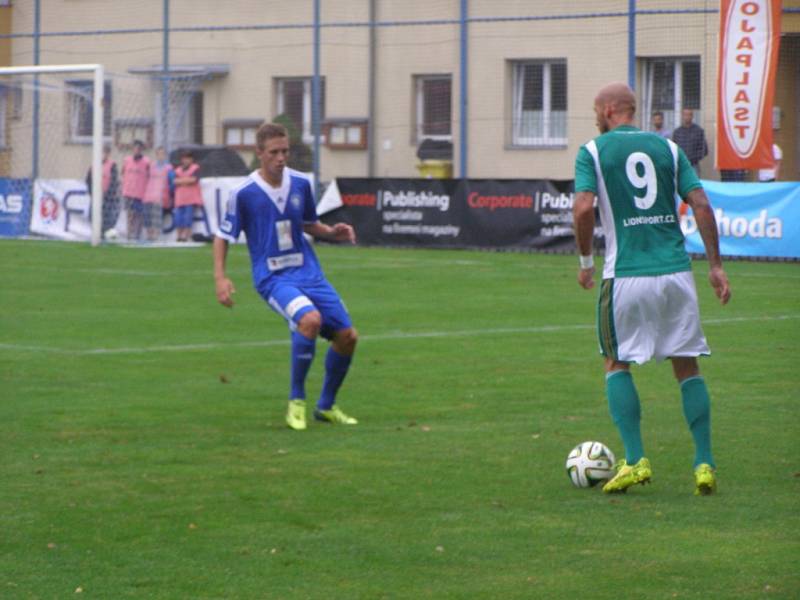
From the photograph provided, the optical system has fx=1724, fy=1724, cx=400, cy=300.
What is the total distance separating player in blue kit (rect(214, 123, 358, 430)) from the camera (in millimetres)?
10070

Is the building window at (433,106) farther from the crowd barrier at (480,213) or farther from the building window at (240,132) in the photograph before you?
the crowd barrier at (480,213)

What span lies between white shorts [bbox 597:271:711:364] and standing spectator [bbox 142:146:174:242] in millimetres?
22966

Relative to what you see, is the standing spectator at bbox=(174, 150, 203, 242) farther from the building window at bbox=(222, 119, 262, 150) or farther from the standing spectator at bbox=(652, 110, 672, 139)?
the standing spectator at bbox=(652, 110, 672, 139)

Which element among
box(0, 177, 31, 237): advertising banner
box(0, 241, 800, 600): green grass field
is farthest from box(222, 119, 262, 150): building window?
box(0, 241, 800, 600): green grass field

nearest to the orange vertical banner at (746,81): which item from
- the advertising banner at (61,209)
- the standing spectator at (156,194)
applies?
the standing spectator at (156,194)

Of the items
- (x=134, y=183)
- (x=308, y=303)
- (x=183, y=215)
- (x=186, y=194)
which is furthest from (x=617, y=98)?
(x=134, y=183)

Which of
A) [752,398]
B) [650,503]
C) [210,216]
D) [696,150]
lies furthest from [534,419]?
[210,216]

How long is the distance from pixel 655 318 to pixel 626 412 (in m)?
0.46

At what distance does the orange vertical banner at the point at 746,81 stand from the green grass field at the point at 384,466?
23.5 feet

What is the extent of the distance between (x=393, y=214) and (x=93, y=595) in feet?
73.6

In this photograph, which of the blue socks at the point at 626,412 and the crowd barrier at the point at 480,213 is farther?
the crowd barrier at the point at 480,213

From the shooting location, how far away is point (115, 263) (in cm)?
2445

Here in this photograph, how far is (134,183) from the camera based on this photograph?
30.4 meters

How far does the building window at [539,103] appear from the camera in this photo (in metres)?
30.9
